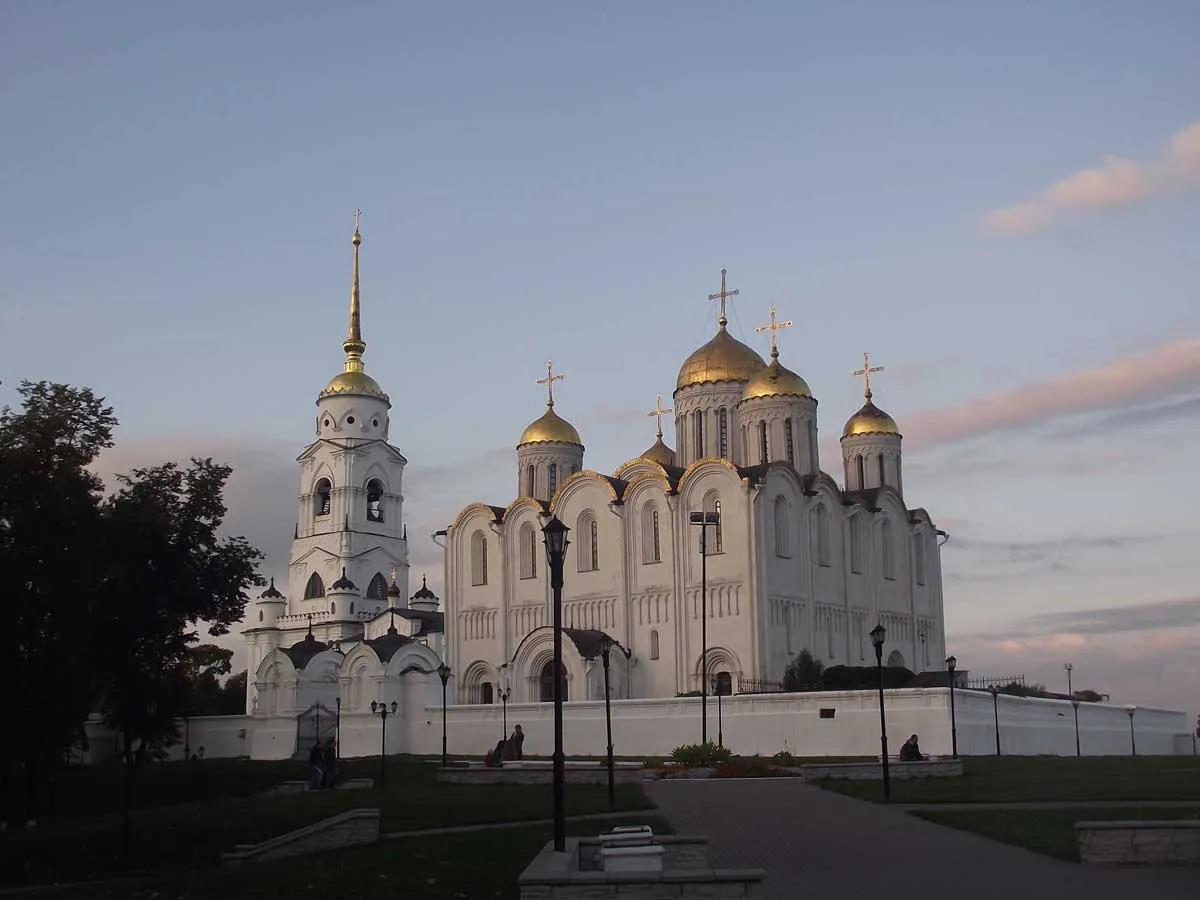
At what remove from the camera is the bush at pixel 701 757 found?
34.2m

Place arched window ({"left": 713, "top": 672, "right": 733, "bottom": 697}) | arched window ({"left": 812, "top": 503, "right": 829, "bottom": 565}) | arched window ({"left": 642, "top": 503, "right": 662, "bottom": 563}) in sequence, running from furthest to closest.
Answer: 1. arched window ({"left": 812, "top": 503, "right": 829, "bottom": 565})
2. arched window ({"left": 642, "top": 503, "right": 662, "bottom": 563})
3. arched window ({"left": 713, "top": 672, "right": 733, "bottom": 697})

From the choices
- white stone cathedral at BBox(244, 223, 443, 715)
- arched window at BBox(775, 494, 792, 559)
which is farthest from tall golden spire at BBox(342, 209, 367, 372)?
arched window at BBox(775, 494, 792, 559)

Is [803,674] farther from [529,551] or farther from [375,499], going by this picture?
[375,499]

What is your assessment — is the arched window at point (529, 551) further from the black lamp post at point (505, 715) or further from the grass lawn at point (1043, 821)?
the grass lawn at point (1043, 821)

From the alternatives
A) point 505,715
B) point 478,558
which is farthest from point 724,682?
point 478,558

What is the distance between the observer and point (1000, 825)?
1838cm

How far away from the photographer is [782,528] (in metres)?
53.9

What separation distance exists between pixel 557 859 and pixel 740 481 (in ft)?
128

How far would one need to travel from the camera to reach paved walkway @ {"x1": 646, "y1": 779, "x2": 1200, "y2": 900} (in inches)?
519

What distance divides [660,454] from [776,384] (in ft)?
31.7

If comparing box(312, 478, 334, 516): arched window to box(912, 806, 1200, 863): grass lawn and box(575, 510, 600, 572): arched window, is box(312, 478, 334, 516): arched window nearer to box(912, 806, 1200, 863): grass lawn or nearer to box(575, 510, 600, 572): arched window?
box(575, 510, 600, 572): arched window

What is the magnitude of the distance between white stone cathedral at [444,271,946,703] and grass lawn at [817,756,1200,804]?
64.0 feet

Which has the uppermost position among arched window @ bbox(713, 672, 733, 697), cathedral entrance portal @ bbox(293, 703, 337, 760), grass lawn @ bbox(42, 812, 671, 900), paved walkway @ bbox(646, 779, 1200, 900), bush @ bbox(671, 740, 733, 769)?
arched window @ bbox(713, 672, 733, 697)

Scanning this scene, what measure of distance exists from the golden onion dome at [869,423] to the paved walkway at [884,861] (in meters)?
42.1
